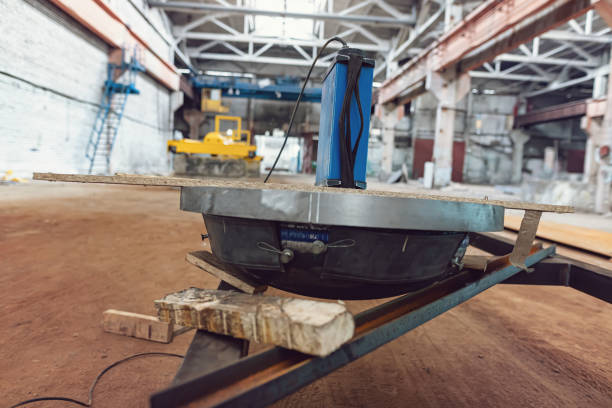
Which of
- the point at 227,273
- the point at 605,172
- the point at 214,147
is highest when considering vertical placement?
the point at 214,147

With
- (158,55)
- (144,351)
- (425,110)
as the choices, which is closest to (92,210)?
(144,351)

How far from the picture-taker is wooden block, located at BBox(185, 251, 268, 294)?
41.1 inches

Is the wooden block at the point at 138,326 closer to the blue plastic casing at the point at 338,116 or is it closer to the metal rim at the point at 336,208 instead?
the metal rim at the point at 336,208

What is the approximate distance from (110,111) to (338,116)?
38.5 ft

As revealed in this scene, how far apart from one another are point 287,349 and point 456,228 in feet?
1.90

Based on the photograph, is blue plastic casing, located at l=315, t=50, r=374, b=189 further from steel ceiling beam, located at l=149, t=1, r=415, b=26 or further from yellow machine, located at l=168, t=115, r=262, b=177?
steel ceiling beam, located at l=149, t=1, r=415, b=26

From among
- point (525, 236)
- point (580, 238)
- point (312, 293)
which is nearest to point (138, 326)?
point (312, 293)

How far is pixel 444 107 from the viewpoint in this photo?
32.7 feet

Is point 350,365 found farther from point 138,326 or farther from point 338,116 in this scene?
point 338,116

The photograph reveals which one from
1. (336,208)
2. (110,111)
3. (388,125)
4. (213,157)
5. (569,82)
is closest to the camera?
(336,208)

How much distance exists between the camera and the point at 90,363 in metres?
1.28

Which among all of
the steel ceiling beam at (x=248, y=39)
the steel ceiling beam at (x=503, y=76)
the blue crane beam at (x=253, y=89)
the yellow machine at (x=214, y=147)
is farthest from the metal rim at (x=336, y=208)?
the steel ceiling beam at (x=503, y=76)

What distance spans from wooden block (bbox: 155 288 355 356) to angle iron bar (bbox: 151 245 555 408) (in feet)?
0.16

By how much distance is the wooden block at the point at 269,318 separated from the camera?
0.67 meters
